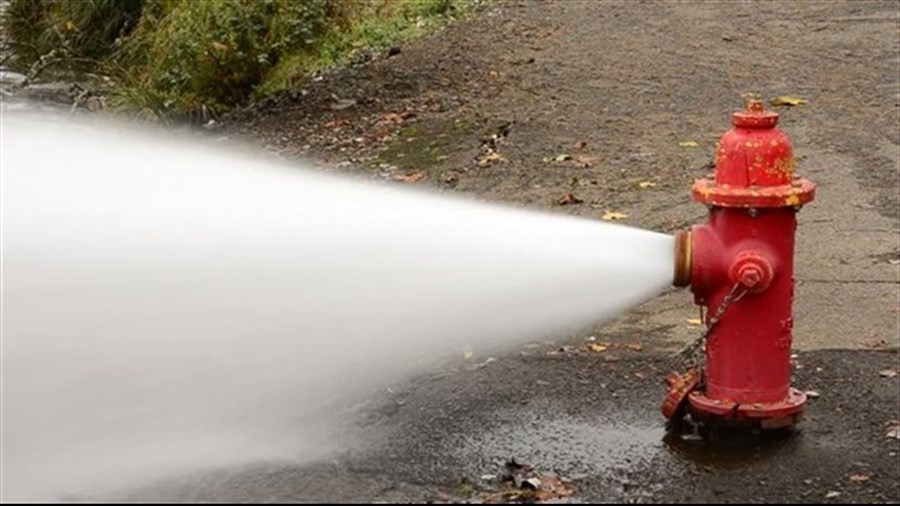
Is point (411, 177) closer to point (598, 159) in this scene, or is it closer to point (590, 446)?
point (598, 159)

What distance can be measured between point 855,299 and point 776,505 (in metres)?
2.05

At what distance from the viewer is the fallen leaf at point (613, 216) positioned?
290 inches

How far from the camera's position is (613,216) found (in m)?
7.41

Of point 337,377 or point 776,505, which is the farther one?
point 337,377

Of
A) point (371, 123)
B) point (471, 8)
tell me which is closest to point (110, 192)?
point (371, 123)

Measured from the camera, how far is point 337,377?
5.32 meters

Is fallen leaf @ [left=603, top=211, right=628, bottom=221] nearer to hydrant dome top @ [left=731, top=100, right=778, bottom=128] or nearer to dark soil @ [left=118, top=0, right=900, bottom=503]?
dark soil @ [left=118, top=0, right=900, bottom=503]

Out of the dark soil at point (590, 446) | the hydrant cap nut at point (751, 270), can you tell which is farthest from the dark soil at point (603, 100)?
the hydrant cap nut at point (751, 270)

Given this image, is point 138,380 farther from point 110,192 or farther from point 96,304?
point 110,192

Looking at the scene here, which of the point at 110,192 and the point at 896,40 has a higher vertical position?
the point at 896,40

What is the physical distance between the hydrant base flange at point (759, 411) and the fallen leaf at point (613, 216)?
2788 millimetres

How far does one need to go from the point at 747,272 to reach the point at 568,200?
11.1ft

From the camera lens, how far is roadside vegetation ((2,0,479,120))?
10672 mm

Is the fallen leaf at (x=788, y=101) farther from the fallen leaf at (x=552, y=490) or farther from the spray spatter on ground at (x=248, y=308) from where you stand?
the fallen leaf at (x=552, y=490)
